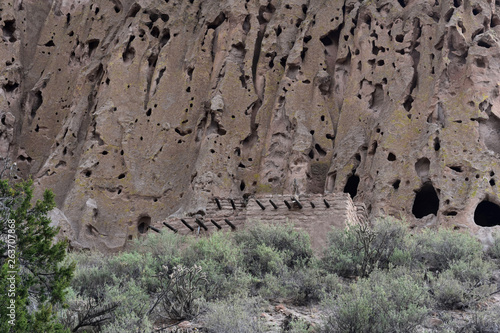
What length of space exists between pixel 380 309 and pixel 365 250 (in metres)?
3.40

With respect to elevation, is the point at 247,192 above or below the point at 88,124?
below

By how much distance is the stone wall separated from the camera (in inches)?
595

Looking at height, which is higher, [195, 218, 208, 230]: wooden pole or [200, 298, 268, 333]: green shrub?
[195, 218, 208, 230]: wooden pole

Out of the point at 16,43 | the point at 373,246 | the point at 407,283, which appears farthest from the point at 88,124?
the point at 407,283

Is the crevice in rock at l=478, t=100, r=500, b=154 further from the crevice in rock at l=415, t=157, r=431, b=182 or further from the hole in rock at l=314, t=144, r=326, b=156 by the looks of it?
the hole in rock at l=314, t=144, r=326, b=156

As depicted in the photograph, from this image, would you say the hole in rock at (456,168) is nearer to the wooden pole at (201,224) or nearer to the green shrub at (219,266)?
the wooden pole at (201,224)

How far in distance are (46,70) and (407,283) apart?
853 inches

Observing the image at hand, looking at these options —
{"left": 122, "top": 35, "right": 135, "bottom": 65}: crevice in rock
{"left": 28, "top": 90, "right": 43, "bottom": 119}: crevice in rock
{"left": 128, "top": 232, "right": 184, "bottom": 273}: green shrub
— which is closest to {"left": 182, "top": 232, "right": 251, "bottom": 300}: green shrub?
{"left": 128, "top": 232, "right": 184, "bottom": 273}: green shrub

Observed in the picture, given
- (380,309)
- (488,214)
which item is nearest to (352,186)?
(488,214)

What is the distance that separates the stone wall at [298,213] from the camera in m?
15.1

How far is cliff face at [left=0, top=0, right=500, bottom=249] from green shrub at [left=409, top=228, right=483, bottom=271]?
3627mm

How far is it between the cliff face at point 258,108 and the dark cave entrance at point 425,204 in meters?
0.07

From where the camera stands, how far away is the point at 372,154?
19.6 meters

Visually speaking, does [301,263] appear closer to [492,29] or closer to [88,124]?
[492,29]
